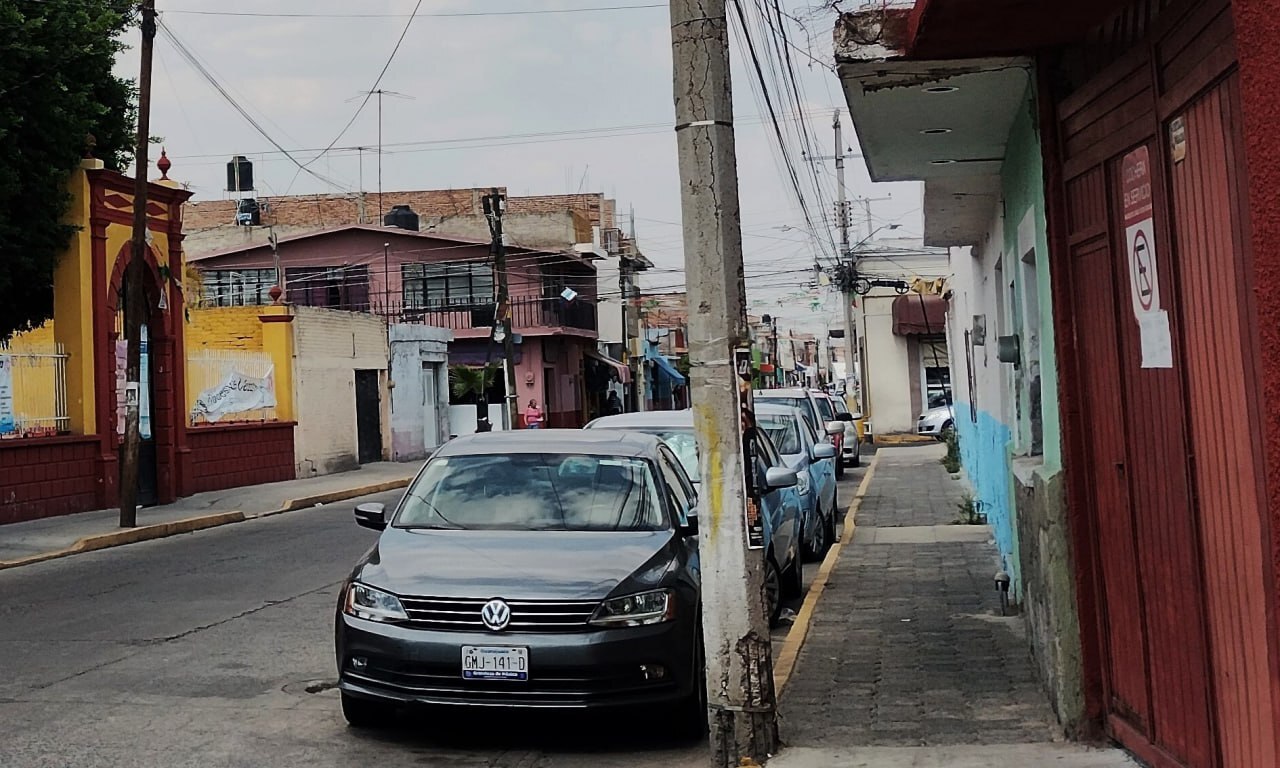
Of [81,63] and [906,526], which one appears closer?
[906,526]

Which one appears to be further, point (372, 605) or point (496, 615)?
point (372, 605)

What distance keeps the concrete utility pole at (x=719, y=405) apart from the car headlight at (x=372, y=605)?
64.7 inches

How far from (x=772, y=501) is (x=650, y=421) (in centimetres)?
179

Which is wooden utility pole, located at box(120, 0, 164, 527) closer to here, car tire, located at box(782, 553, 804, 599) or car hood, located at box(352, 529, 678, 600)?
car tire, located at box(782, 553, 804, 599)

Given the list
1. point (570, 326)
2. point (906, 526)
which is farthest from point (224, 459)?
point (570, 326)

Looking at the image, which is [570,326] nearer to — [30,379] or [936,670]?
[30,379]

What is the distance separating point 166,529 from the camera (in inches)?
781

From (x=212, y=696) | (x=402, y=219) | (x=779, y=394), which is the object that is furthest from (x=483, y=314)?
(x=212, y=696)

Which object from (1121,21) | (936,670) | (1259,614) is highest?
(1121,21)

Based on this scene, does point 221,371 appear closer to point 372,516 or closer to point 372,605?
point 372,516

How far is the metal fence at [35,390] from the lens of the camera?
66.7 feet

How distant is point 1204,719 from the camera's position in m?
4.84

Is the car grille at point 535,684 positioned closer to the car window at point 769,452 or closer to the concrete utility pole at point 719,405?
the concrete utility pole at point 719,405

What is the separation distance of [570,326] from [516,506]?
48169 millimetres
